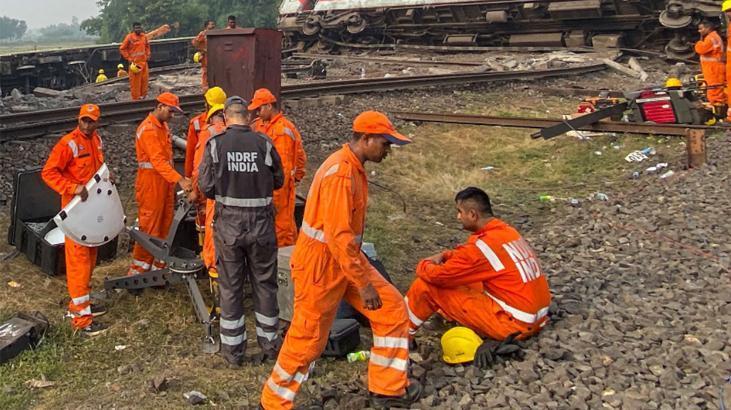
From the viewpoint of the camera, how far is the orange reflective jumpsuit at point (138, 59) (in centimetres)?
1405

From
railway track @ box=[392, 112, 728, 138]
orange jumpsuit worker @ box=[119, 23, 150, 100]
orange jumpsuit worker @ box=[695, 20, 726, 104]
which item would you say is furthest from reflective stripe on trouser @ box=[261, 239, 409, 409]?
orange jumpsuit worker @ box=[119, 23, 150, 100]

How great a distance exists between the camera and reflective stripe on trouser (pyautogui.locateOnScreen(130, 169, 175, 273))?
5.81m

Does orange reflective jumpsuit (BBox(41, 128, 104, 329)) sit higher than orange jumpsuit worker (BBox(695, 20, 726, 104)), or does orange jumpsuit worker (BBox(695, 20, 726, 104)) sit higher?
orange jumpsuit worker (BBox(695, 20, 726, 104))

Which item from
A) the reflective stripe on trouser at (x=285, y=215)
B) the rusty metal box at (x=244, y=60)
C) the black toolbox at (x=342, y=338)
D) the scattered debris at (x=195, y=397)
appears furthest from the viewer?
the rusty metal box at (x=244, y=60)

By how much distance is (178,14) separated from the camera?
51.8 metres

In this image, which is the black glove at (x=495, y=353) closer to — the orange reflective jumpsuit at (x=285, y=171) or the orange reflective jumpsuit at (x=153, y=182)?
the orange reflective jumpsuit at (x=285, y=171)

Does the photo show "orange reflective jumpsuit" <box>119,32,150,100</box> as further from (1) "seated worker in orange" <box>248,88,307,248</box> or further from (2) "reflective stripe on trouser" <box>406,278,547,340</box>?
(2) "reflective stripe on trouser" <box>406,278,547,340</box>

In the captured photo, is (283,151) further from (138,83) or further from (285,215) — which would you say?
(138,83)

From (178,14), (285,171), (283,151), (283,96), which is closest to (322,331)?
(285,171)

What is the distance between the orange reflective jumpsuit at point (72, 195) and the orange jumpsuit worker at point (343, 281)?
207 cm

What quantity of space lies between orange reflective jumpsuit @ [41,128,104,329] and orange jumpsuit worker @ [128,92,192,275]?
598 millimetres

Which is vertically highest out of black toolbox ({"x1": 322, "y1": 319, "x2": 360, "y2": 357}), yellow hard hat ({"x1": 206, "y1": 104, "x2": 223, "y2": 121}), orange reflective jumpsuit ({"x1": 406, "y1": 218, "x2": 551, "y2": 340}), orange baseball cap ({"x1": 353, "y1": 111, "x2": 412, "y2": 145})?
orange baseball cap ({"x1": 353, "y1": 111, "x2": 412, "y2": 145})

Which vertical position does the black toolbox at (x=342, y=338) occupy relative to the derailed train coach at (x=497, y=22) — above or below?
below

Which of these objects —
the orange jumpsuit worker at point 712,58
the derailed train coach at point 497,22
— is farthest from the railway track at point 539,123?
the derailed train coach at point 497,22
